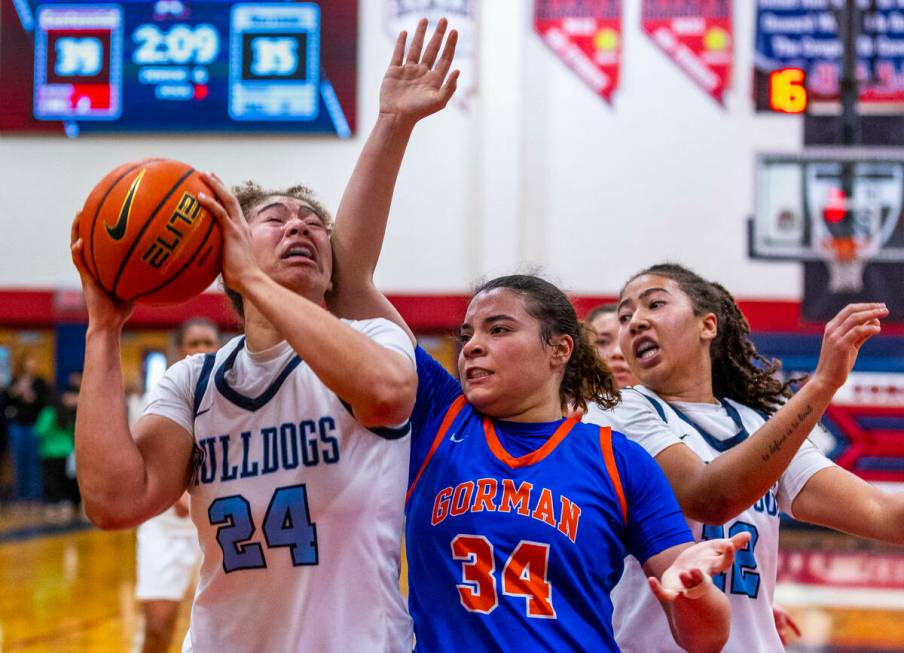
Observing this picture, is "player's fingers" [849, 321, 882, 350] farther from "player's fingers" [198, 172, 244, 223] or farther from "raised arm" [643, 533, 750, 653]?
"player's fingers" [198, 172, 244, 223]

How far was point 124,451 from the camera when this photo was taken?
2275 millimetres

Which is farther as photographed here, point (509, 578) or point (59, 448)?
point (59, 448)

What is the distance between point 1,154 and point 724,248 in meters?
9.26

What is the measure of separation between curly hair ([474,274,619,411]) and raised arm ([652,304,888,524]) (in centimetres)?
38

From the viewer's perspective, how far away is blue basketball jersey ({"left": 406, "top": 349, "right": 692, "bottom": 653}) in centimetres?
230

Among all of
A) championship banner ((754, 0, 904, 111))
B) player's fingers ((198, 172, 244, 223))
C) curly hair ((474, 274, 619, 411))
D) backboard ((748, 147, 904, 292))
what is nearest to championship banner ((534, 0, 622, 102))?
championship banner ((754, 0, 904, 111))

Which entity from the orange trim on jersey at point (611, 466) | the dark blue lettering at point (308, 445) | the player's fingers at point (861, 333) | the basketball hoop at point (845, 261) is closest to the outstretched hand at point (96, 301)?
the dark blue lettering at point (308, 445)

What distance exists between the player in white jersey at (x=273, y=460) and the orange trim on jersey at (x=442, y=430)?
9 cm

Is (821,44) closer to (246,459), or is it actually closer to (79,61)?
(79,61)

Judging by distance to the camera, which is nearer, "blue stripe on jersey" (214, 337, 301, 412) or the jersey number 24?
the jersey number 24

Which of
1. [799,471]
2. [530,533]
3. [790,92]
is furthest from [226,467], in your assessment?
[790,92]

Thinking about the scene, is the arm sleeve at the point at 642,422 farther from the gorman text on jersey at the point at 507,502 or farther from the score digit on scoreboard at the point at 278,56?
the score digit on scoreboard at the point at 278,56

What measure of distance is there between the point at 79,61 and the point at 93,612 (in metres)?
8.45

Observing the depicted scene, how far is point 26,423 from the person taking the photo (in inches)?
551
